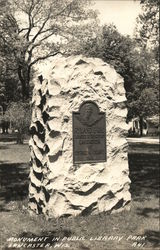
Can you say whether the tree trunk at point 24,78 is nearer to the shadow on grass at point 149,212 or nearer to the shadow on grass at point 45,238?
the shadow on grass at point 149,212

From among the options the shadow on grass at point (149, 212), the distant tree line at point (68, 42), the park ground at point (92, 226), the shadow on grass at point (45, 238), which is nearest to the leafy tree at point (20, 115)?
the distant tree line at point (68, 42)

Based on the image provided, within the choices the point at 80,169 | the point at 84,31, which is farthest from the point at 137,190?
the point at 84,31

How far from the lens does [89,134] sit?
8.97m

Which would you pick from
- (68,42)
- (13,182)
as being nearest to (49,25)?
(68,42)

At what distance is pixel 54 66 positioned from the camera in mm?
8859

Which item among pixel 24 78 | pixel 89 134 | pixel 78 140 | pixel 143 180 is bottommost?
pixel 143 180

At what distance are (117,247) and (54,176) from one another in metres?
2.08

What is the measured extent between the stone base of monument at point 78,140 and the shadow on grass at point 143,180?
78.3 inches

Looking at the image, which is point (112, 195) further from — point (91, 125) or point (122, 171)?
point (91, 125)

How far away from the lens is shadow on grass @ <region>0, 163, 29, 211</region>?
1072cm

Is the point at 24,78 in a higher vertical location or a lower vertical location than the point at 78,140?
higher

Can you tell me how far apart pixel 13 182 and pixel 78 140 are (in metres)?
5.06

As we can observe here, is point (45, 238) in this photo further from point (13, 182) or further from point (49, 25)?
point (49, 25)

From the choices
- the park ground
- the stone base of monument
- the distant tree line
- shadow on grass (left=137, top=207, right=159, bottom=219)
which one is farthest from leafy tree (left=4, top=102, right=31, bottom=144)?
shadow on grass (left=137, top=207, right=159, bottom=219)
